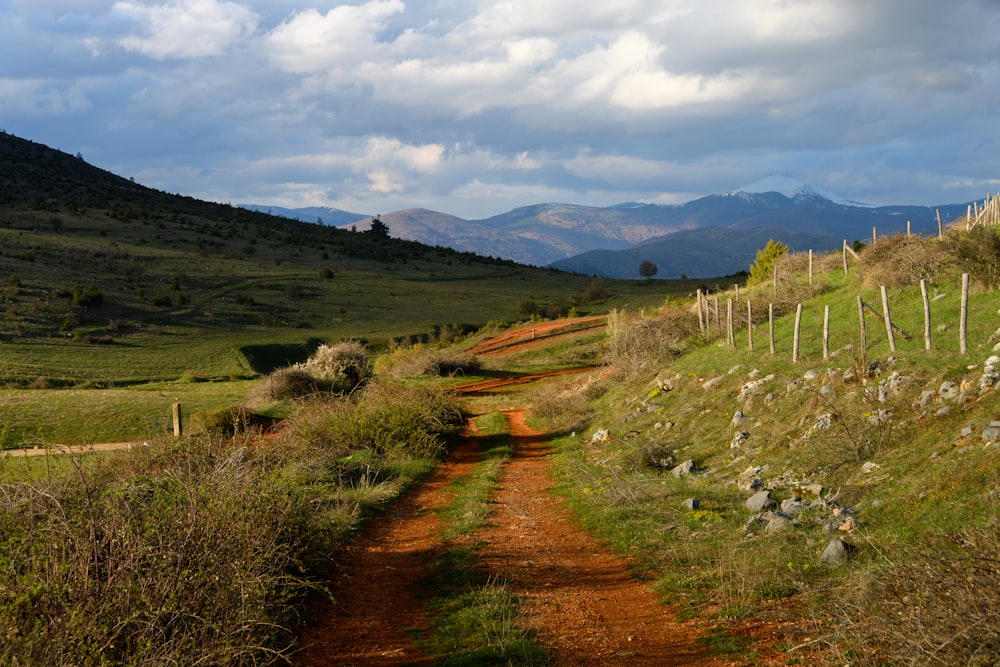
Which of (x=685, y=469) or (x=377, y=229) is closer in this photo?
(x=685, y=469)

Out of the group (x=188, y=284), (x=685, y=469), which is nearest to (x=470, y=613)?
(x=685, y=469)

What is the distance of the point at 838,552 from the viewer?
25.3ft

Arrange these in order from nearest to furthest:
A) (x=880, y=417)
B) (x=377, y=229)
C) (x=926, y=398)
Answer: (x=926, y=398), (x=880, y=417), (x=377, y=229)

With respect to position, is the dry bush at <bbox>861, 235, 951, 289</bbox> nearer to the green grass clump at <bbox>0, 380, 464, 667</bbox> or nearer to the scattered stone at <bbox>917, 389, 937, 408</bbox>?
the scattered stone at <bbox>917, 389, 937, 408</bbox>

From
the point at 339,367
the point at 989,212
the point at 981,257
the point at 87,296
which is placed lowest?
the point at 339,367

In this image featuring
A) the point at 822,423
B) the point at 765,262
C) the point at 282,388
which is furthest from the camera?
the point at 765,262

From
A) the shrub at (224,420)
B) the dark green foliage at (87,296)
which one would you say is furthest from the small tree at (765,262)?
the dark green foliage at (87,296)

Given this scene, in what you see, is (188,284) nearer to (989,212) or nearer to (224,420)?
(224,420)

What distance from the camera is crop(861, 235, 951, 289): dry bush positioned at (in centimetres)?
2056

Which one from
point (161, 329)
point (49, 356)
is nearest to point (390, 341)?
point (161, 329)

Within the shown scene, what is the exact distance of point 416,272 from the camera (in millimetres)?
85500

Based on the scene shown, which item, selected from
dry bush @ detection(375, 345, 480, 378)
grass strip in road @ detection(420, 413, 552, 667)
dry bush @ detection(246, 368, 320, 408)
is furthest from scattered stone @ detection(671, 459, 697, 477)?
dry bush @ detection(375, 345, 480, 378)

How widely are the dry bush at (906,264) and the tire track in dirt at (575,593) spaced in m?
12.9

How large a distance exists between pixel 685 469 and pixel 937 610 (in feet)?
28.6
